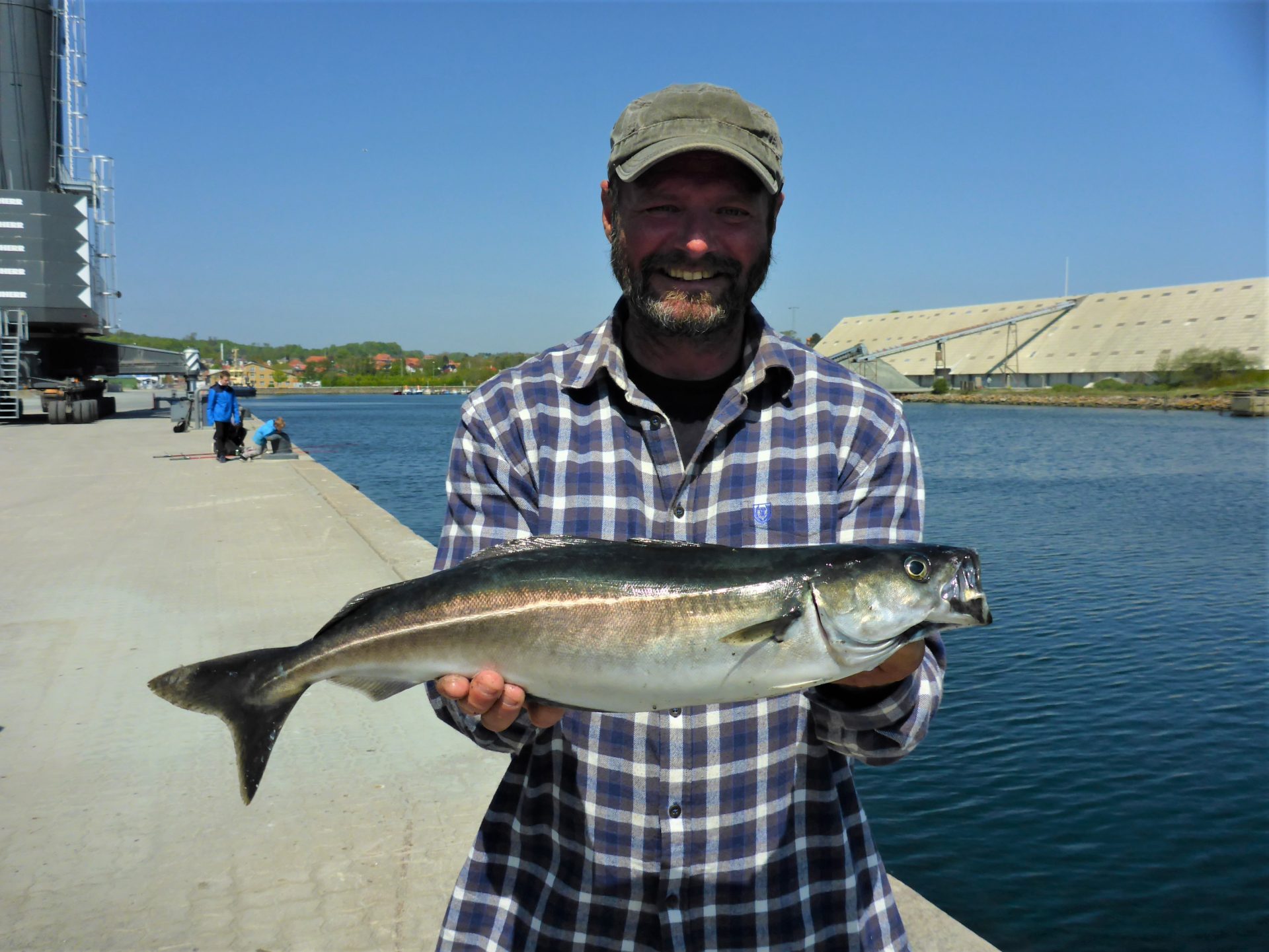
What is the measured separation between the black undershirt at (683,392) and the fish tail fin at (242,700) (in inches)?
44.2

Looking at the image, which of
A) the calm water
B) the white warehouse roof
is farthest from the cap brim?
the white warehouse roof

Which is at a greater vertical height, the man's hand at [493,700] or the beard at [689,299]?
the beard at [689,299]

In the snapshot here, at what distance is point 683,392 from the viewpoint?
2703mm

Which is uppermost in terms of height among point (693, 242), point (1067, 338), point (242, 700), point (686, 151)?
point (1067, 338)

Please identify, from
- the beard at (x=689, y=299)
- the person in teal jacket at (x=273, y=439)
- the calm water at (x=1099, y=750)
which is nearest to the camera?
the beard at (x=689, y=299)

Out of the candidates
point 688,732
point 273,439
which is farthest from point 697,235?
point 273,439

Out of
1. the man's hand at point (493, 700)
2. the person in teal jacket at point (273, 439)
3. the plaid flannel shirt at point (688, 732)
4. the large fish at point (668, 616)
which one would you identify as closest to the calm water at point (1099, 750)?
the plaid flannel shirt at point (688, 732)

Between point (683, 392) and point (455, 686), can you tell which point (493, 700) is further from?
point (683, 392)

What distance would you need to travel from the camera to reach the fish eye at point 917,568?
7.27 feet

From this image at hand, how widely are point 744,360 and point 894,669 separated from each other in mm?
887

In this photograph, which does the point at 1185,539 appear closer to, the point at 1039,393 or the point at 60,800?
the point at 60,800

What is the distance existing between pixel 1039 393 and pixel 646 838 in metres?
102

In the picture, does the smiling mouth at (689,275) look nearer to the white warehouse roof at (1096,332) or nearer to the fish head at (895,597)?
the fish head at (895,597)

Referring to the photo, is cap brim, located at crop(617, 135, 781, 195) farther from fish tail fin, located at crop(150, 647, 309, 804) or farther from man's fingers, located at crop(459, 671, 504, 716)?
fish tail fin, located at crop(150, 647, 309, 804)
